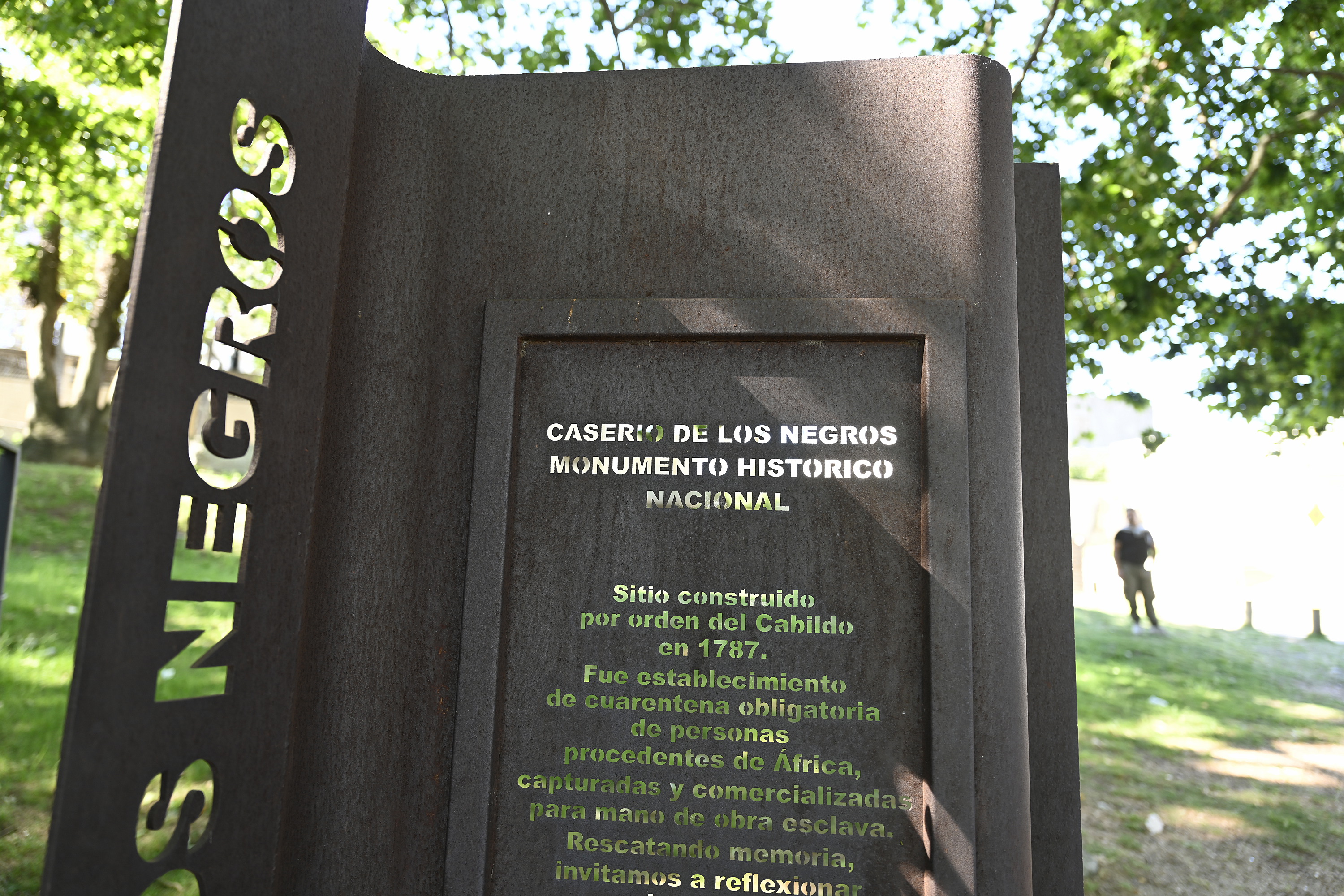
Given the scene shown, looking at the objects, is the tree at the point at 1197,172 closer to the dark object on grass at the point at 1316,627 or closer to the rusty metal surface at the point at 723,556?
the rusty metal surface at the point at 723,556

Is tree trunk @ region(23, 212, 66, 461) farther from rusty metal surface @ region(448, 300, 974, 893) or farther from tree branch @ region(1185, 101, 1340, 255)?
tree branch @ region(1185, 101, 1340, 255)

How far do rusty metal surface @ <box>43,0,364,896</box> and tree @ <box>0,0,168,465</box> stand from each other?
4.75 meters

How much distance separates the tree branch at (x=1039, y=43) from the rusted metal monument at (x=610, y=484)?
470 centimetres

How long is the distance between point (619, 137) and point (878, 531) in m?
1.28

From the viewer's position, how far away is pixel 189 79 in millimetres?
1739

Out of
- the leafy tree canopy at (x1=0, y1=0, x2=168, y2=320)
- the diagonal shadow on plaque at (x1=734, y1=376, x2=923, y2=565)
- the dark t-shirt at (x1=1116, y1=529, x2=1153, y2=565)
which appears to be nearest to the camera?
the diagonal shadow on plaque at (x1=734, y1=376, x2=923, y2=565)

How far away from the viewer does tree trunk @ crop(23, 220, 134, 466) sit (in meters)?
14.5

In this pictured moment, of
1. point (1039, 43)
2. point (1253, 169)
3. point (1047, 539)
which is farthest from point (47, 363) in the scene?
point (1253, 169)

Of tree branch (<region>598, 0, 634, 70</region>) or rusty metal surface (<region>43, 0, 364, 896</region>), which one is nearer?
rusty metal surface (<region>43, 0, 364, 896</region>)

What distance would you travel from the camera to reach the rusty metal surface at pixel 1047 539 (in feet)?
7.37

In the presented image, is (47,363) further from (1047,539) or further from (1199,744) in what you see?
(1199,744)

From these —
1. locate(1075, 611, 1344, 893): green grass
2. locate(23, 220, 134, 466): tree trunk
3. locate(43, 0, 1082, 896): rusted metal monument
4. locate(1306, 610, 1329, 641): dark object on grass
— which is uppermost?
locate(23, 220, 134, 466): tree trunk

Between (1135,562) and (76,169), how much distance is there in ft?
48.2

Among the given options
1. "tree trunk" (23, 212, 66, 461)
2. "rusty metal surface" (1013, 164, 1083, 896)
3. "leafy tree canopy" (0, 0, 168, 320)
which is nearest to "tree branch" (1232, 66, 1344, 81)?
"rusty metal surface" (1013, 164, 1083, 896)
